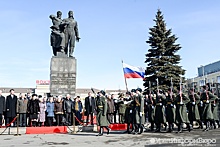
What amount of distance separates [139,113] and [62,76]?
6.03m

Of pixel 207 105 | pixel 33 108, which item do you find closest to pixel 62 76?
pixel 33 108

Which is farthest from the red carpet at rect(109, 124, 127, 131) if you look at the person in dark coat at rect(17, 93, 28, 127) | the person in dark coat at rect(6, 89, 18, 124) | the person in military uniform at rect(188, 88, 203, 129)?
the person in dark coat at rect(6, 89, 18, 124)

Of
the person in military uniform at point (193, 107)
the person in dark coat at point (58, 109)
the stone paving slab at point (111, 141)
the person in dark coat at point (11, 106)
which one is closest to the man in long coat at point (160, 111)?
the person in military uniform at point (193, 107)

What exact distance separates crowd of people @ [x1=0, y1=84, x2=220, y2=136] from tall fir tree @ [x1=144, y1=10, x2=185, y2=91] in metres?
12.0

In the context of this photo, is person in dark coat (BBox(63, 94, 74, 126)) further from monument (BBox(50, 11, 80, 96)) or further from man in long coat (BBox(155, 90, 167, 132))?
man in long coat (BBox(155, 90, 167, 132))

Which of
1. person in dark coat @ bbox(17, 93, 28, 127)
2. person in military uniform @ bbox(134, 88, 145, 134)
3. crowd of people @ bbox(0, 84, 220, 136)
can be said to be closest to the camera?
person in military uniform @ bbox(134, 88, 145, 134)

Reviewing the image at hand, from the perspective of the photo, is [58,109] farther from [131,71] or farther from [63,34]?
[131,71]

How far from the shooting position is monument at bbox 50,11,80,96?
15.3m

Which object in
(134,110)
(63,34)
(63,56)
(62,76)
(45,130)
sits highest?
(63,34)

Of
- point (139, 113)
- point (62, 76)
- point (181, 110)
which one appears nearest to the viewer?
point (139, 113)

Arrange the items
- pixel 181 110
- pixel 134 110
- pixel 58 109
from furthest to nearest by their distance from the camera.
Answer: pixel 58 109 → pixel 181 110 → pixel 134 110

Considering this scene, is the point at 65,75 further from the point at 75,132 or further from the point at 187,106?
the point at 187,106

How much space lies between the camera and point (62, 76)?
15484 millimetres

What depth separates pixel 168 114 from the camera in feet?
38.4
